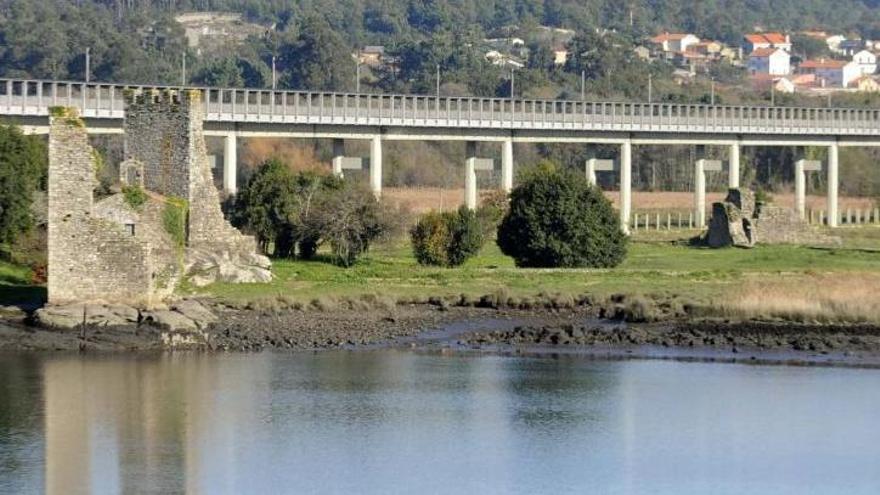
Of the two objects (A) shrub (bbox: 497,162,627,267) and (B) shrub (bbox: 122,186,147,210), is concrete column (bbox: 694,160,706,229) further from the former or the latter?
(B) shrub (bbox: 122,186,147,210)

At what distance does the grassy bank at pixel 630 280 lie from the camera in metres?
56.9

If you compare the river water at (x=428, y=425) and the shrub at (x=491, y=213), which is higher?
the shrub at (x=491, y=213)

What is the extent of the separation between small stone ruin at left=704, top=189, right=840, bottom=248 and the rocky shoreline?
2675 centimetres

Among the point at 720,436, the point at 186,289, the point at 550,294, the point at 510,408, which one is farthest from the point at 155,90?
the point at 720,436

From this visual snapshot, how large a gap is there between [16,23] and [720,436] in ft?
420

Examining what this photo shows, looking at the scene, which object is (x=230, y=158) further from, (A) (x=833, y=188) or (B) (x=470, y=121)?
(A) (x=833, y=188)

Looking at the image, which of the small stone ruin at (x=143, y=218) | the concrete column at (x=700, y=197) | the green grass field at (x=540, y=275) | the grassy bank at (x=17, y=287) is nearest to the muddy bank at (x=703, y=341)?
the green grass field at (x=540, y=275)

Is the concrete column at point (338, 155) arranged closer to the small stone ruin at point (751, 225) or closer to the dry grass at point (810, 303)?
the small stone ruin at point (751, 225)

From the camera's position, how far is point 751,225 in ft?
274

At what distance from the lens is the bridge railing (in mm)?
76562

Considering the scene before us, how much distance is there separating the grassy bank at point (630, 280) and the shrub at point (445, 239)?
1.68 ft

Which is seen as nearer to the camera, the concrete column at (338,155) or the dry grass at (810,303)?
the dry grass at (810,303)

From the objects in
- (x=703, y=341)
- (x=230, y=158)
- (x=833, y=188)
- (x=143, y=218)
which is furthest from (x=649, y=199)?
(x=703, y=341)

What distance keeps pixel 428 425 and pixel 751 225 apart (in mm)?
43897
